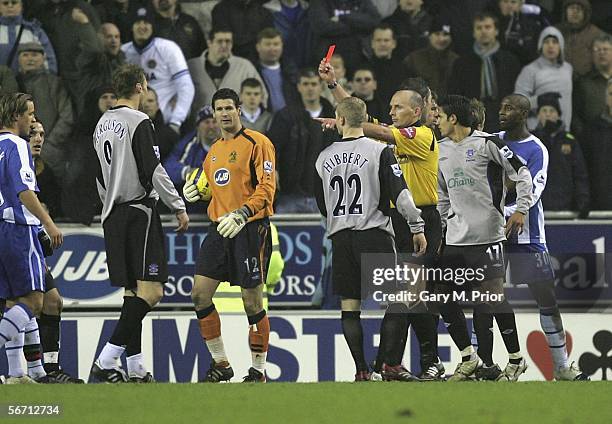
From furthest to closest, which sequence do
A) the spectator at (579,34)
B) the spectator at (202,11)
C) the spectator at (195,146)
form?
the spectator at (202,11), the spectator at (579,34), the spectator at (195,146)

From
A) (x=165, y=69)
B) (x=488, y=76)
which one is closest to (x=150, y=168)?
(x=165, y=69)

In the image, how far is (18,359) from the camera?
9.59 m

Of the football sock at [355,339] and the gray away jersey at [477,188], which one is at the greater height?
the gray away jersey at [477,188]

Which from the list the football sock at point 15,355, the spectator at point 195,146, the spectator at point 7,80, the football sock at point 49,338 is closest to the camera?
the football sock at point 15,355

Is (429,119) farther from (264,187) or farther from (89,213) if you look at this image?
(89,213)

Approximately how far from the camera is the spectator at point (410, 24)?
1379 centimetres

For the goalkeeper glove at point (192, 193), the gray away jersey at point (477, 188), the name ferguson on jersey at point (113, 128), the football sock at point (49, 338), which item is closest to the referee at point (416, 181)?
the gray away jersey at point (477, 188)

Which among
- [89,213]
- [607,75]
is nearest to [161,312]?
[89,213]

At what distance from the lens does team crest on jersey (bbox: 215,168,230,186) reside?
1009 centimetres

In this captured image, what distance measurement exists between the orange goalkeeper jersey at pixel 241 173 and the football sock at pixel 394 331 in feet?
4.11

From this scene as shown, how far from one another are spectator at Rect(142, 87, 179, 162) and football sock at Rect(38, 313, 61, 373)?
3103mm

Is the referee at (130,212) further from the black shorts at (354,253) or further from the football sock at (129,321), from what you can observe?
the black shorts at (354,253)

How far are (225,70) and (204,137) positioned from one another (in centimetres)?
84

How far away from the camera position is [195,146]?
13094 mm
